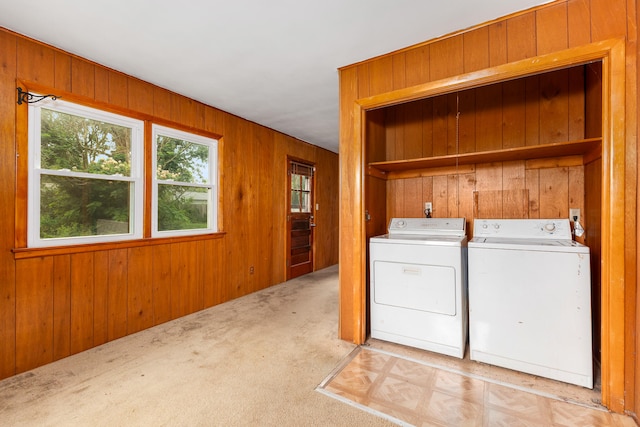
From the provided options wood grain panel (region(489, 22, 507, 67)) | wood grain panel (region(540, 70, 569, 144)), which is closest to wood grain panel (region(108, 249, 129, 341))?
wood grain panel (region(489, 22, 507, 67))

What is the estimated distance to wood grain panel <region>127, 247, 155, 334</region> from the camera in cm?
273

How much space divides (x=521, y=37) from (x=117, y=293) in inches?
147

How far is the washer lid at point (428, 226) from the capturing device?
2614 millimetres

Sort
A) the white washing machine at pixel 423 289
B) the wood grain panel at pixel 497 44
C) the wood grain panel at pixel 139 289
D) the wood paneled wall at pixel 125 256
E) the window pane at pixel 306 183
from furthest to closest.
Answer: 1. the window pane at pixel 306 183
2. the wood grain panel at pixel 139 289
3. the white washing machine at pixel 423 289
4. the wood paneled wall at pixel 125 256
5. the wood grain panel at pixel 497 44

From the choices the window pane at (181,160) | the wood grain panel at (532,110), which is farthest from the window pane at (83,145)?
the wood grain panel at (532,110)

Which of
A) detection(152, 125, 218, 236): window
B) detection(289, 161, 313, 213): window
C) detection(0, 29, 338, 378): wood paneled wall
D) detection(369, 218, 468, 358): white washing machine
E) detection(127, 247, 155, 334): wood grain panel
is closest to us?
→ detection(0, 29, 338, 378): wood paneled wall

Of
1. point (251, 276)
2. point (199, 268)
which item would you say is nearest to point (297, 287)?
point (251, 276)

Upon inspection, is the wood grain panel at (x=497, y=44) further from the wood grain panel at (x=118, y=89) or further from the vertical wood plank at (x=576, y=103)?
the wood grain panel at (x=118, y=89)

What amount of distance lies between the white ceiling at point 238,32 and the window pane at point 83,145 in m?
0.53

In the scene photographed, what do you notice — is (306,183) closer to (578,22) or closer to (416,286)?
(416,286)

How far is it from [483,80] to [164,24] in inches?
87.8

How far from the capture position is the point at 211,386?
1.93m

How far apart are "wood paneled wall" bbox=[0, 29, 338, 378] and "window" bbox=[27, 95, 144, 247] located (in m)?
0.12

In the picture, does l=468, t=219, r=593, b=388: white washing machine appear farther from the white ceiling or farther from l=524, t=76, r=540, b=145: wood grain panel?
the white ceiling
